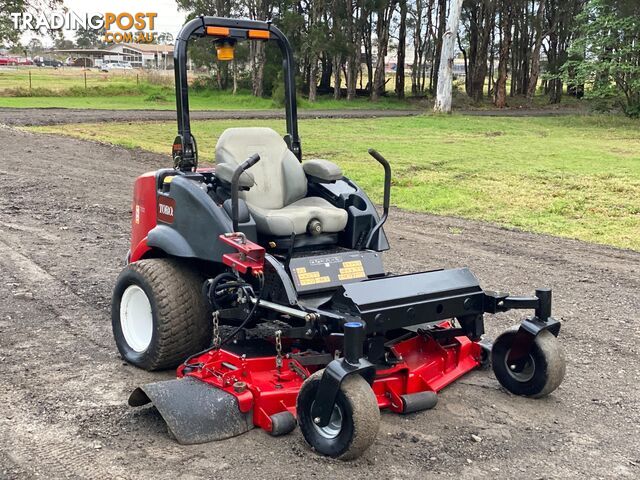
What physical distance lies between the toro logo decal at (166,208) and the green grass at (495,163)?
612 cm

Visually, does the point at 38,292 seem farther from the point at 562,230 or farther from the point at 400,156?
the point at 400,156

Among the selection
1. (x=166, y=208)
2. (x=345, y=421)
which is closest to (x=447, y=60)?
(x=166, y=208)

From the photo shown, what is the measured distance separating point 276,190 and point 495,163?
1184 cm

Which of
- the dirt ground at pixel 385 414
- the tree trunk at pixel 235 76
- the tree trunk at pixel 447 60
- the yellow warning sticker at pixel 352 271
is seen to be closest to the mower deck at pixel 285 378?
the dirt ground at pixel 385 414

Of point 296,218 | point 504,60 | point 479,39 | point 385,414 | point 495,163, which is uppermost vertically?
point 479,39

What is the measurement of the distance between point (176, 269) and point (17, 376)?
122cm

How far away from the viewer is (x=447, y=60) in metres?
34.5

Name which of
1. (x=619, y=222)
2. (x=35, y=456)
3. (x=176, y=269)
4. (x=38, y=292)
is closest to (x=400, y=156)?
(x=619, y=222)

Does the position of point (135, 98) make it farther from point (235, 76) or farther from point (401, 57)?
point (401, 57)

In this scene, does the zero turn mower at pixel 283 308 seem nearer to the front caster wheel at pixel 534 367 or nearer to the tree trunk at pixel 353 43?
the front caster wheel at pixel 534 367

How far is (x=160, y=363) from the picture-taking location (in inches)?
202

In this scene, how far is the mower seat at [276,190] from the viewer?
511cm

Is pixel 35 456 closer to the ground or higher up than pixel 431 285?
closer to the ground

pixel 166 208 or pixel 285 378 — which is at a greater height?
pixel 166 208
